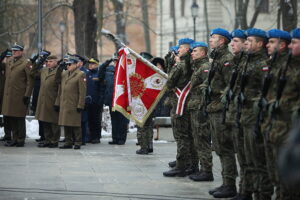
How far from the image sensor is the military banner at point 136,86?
14047 millimetres

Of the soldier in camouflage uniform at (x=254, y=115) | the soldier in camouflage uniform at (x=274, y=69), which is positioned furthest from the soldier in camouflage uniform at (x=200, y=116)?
the soldier in camouflage uniform at (x=274, y=69)

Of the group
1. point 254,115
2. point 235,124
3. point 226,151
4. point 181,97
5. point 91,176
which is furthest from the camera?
point 181,97

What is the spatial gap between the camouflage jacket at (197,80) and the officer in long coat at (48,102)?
5.79 meters

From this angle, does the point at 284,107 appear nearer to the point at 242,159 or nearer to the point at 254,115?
the point at 254,115

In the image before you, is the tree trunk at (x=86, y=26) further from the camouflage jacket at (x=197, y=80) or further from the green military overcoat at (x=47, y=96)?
the camouflage jacket at (x=197, y=80)

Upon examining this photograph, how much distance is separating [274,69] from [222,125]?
1924mm

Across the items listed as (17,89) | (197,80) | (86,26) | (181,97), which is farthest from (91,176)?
(86,26)

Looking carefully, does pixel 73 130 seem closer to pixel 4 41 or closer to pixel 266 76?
pixel 266 76

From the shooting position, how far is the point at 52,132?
652 inches

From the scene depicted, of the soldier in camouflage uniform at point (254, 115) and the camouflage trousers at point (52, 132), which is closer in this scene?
the soldier in camouflage uniform at point (254, 115)

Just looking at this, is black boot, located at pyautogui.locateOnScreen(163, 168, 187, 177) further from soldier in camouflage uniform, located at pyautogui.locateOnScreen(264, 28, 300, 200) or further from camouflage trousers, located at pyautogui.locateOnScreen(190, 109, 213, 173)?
soldier in camouflage uniform, located at pyautogui.locateOnScreen(264, 28, 300, 200)

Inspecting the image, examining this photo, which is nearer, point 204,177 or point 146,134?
point 204,177

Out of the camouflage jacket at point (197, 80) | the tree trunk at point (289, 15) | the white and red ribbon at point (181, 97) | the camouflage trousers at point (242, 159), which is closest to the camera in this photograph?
the camouflage trousers at point (242, 159)

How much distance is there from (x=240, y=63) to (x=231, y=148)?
4.28ft
